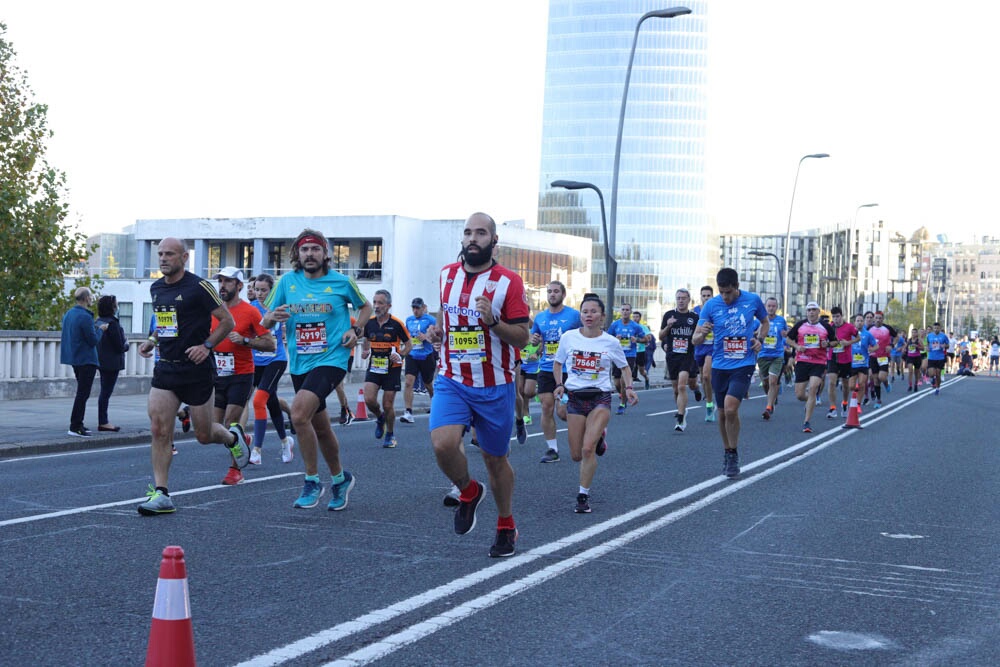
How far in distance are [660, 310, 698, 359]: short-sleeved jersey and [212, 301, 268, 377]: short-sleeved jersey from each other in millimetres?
9308

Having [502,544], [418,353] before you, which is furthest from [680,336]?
[502,544]

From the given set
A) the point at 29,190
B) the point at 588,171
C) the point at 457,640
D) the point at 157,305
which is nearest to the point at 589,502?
the point at 157,305

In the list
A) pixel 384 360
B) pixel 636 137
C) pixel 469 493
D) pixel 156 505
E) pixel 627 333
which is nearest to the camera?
pixel 469 493

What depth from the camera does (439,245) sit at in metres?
73.7

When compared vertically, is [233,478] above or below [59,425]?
above

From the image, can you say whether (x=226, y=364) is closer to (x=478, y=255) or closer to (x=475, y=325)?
(x=475, y=325)

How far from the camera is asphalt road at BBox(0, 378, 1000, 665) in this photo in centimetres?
485

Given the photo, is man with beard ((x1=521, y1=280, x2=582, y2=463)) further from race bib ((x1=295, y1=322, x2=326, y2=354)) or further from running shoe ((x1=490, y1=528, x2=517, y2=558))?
running shoe ((x1=490, y1=528, x2=517, y2=558))

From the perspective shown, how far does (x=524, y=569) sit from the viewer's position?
6359 mm

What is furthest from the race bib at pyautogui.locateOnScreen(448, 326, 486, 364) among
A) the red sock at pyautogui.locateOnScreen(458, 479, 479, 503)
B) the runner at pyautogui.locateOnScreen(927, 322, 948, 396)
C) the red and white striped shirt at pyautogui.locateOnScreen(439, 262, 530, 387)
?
the runner at pyautogui.locateOnScreen(927, 322, 948, 396)

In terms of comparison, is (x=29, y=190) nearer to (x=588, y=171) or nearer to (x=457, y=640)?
(x=457, y=640)

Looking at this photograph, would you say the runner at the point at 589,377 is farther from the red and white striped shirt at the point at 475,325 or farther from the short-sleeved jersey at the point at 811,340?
the short-sleeved jersey at the point at 811,340

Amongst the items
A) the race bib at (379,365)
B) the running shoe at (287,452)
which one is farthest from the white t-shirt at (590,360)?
the race bib at (379,365)

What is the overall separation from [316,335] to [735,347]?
476cm
